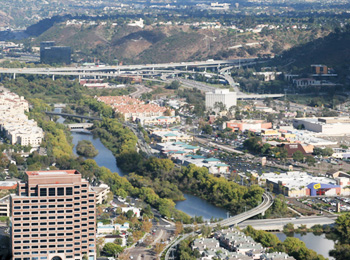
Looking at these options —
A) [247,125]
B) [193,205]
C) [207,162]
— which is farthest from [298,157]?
[193,205]

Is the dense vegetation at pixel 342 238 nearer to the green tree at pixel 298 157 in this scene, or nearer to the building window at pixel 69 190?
the building window at pixel 69 190

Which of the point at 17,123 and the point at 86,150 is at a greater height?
the point at 17,123

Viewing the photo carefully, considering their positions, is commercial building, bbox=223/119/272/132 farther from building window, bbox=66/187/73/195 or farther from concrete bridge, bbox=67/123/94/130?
building window, bbox=66/187/73/195

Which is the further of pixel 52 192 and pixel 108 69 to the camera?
pixel 108 69

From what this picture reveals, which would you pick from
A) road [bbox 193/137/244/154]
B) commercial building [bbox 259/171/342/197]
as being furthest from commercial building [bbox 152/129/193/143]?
commercial building [bbox 259/171/342/197]

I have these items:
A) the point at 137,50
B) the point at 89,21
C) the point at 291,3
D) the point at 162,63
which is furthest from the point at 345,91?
the point at 291,3

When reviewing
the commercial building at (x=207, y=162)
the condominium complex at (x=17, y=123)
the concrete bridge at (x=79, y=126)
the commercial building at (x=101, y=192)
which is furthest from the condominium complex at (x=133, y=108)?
the commercial building at (x=101, y=192)

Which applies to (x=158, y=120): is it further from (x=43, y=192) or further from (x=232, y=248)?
(x=43, y=192)
